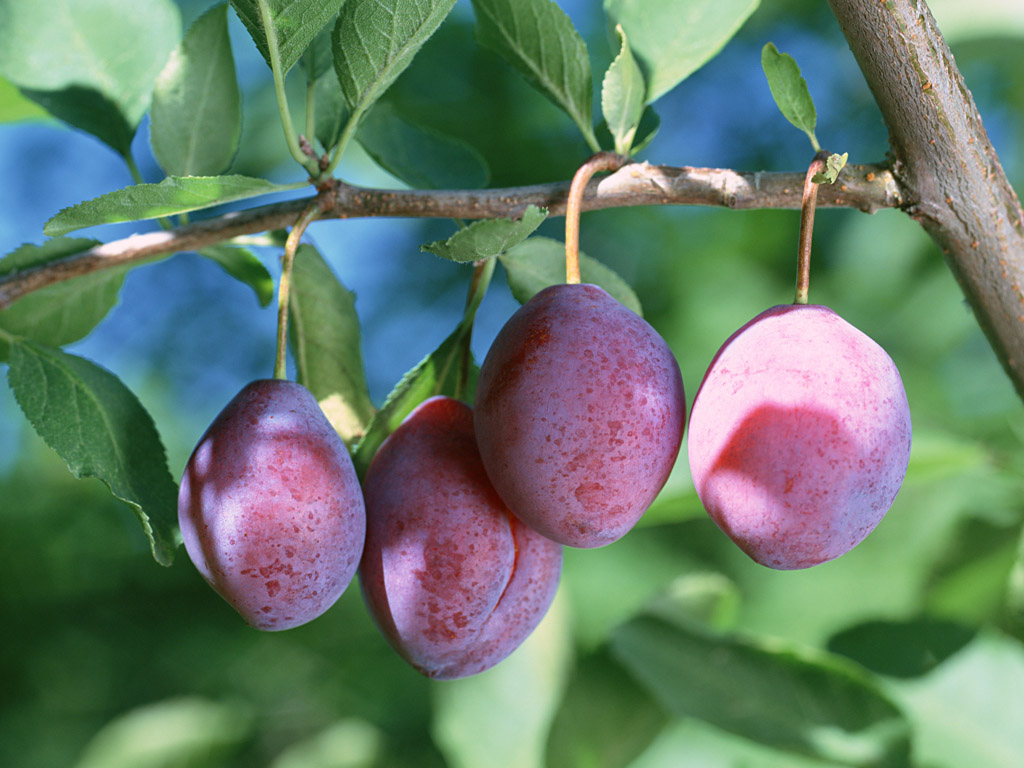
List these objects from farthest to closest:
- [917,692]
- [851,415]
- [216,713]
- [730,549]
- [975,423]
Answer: [730,549] → [975,423] → [216,713] → [917,692] → [851,415]

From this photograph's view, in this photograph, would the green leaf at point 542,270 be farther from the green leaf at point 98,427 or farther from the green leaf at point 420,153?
the green leaf at point 98,427

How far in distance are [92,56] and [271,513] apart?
42cm

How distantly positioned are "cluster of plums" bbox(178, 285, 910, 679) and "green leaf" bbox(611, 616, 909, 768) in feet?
0.95

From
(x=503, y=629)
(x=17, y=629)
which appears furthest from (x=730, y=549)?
(x=17, y=629)

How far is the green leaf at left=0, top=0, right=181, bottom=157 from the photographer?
0.57m

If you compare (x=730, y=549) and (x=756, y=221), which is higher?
(x=756, y=221)

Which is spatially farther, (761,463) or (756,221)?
(756,221)

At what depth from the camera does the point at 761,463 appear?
352 millimetres

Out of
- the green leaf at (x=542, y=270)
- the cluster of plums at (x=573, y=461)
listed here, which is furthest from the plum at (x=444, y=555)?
the green leaf at (x=542, y=270)

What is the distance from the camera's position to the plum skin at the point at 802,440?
1.14ft

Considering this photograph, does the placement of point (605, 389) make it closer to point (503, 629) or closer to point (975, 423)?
point (503, 629)

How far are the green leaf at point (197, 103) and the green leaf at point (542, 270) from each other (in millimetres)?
255

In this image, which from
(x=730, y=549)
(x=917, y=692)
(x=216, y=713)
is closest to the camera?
(x=917, y=692)

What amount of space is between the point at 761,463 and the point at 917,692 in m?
0.50
